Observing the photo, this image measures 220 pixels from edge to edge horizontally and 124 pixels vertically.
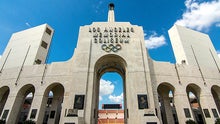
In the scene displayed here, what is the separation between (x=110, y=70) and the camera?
91.0 feet

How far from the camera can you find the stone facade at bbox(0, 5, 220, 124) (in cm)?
1838

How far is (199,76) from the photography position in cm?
2406

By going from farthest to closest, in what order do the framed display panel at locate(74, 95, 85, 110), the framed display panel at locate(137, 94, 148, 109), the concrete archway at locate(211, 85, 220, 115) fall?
1. the concrete archway at locate(211, 85, 220, 115)
2. the framed display panel at locate(137, 94, 148, 109)
3. the framed display panel at locate(74, 95, 85, 110)

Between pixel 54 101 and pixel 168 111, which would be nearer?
pixel 168 111

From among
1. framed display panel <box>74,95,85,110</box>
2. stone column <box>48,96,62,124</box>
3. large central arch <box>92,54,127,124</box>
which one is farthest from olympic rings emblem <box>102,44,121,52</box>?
stone column <box>48,96,62,124</box>

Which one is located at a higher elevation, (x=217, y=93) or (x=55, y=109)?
(x=217, y=93)

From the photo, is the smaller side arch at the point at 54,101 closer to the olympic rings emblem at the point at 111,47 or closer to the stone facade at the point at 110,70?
the stone facade at the point at 110,70

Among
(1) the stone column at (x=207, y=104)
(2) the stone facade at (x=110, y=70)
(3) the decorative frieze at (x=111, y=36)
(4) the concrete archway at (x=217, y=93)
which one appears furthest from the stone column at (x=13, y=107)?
(4) the concrete archway at (x=217, y=93)

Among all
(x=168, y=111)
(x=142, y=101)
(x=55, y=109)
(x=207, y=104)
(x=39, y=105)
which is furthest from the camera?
(x=55, y=109)

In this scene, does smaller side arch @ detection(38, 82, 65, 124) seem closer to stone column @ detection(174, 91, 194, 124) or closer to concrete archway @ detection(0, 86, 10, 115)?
concrete archway @ detection(0, 86, 10, 115)

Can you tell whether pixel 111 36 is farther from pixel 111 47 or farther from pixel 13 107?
pixel 13 107

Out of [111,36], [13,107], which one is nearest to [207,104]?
[111,36]

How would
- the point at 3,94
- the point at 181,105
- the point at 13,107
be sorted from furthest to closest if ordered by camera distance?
1. the point at 3,94
2. the point at 13,107
3. the point at 181,105

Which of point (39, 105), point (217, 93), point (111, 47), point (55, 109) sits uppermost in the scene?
point (111, 47)
